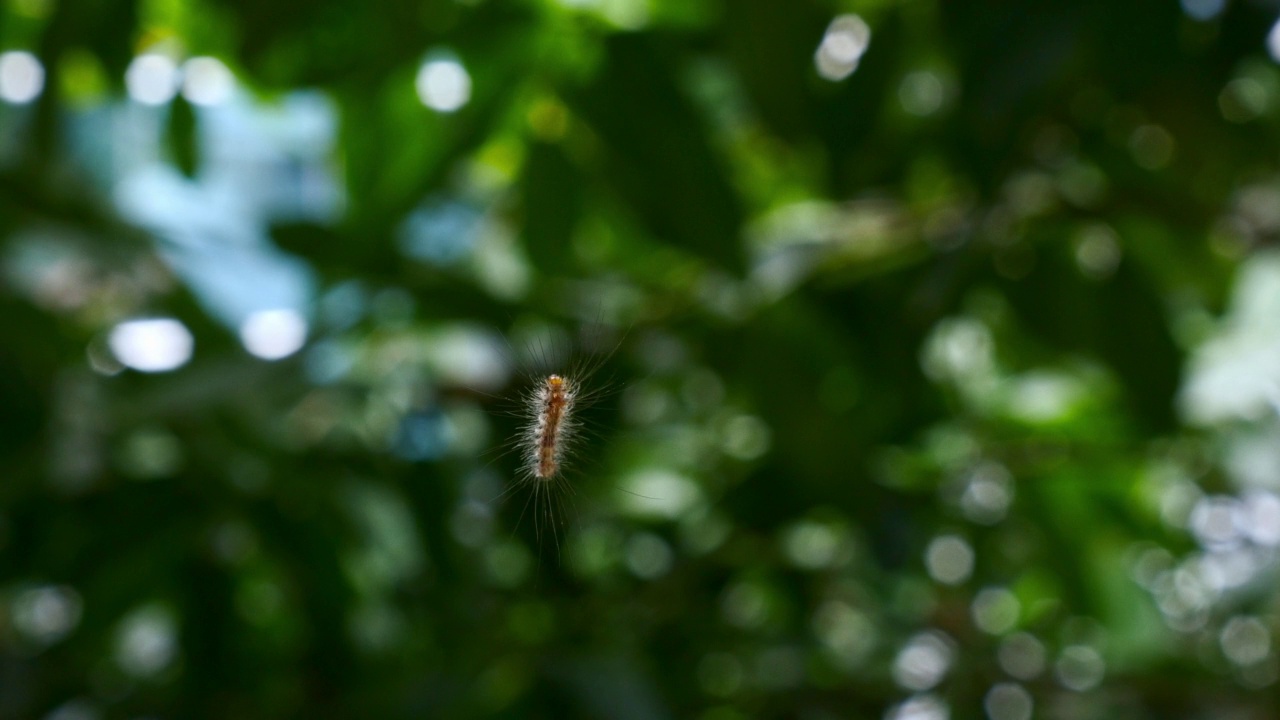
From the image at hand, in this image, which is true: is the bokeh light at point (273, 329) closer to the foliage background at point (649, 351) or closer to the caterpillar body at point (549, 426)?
the foliage background at point (649, 351)

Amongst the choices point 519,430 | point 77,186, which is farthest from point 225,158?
point 519,430

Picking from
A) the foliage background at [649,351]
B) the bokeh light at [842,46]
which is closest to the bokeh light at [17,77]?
the foliage background at [649,351]

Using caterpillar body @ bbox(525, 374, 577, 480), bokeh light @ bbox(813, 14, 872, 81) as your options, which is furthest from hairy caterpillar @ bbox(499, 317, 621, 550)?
bokeh light @ bbox(813, 14, 872, 81)

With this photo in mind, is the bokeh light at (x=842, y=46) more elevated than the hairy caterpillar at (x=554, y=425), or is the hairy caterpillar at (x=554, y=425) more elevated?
the bokeh light at (x=842, y=46)

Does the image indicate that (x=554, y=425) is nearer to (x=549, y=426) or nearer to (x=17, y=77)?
(x=549, y=426)

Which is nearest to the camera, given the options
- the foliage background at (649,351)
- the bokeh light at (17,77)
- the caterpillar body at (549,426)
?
the caterpillar body at (549,426)

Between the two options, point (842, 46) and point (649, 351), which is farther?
point (649, 351)

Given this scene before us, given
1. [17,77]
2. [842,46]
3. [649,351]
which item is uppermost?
[17,77]

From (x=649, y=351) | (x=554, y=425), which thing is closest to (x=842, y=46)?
(x=649, y=351)
